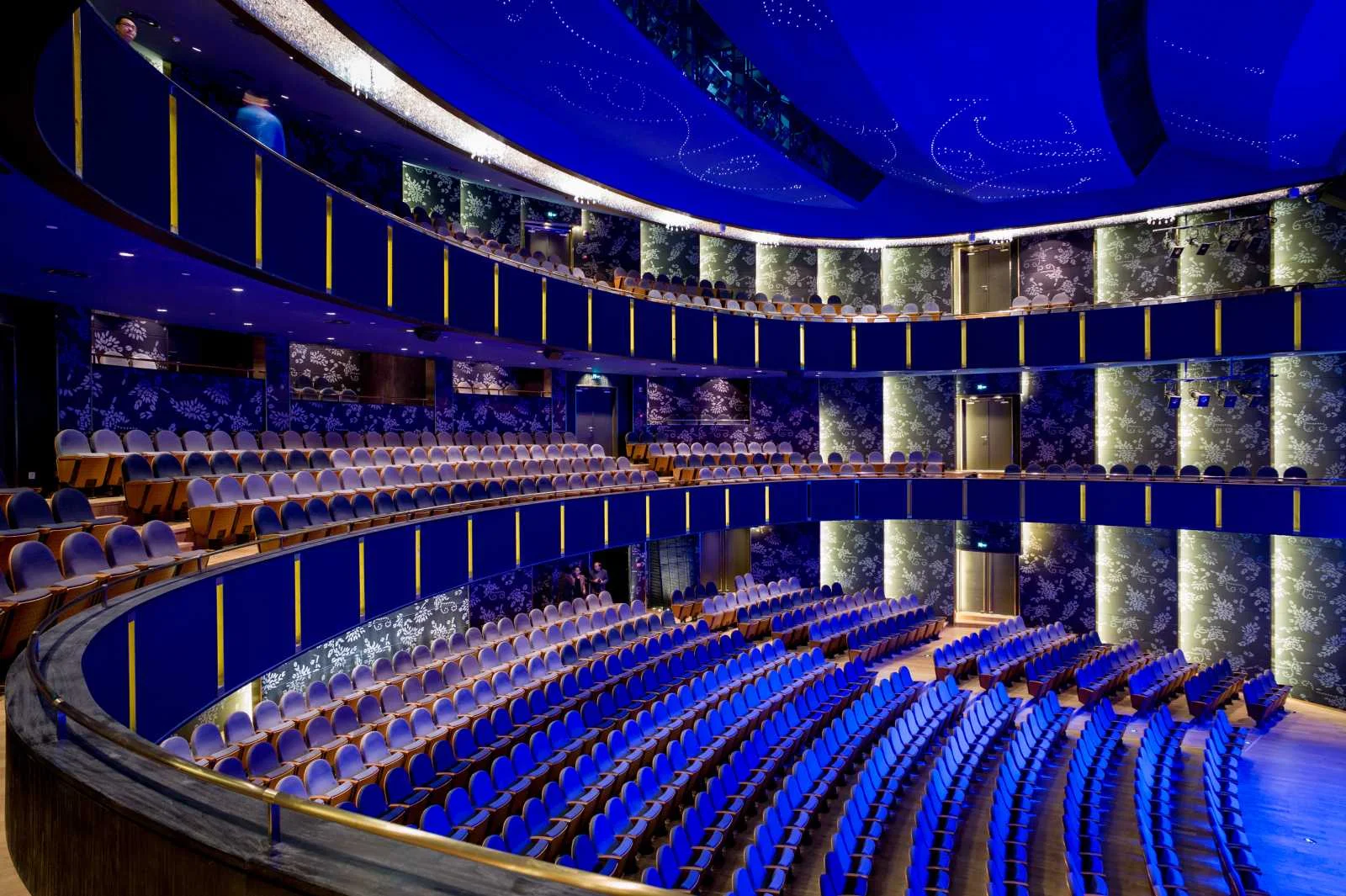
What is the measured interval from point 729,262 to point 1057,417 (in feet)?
19.7

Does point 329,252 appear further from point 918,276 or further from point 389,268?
point 918,276

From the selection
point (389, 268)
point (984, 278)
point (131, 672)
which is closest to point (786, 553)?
point (984, 278)

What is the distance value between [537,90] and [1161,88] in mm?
6997

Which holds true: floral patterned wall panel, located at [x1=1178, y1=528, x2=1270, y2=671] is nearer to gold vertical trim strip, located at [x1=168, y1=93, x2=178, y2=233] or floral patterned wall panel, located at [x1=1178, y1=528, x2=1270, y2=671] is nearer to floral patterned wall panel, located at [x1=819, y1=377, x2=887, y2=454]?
floral patterned wall panel, located at [x1=819, y1=377, x2=887, y2=454]

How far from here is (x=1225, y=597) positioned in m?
12.2

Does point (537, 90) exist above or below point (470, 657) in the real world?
above

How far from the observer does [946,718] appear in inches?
336

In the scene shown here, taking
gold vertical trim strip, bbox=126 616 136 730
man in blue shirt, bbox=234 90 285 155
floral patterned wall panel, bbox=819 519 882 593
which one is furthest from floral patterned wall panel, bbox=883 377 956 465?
gold vertical trim strip, bbox=126 616 136 730

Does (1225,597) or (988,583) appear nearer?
(1225,597)

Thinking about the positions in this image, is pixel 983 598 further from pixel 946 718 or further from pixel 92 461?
pixel 92 461

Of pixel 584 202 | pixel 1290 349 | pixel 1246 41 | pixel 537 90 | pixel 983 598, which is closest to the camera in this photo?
pixel 1246 41

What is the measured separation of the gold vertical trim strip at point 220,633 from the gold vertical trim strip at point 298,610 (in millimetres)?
863

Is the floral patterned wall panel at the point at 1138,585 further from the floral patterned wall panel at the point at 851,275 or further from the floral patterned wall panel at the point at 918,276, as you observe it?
the floral patterned wall panel at the point at 851,275

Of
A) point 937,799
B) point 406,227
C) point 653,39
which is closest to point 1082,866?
point 937,799
